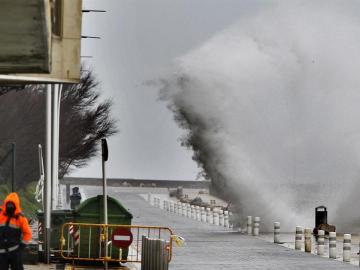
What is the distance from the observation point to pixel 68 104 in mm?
76250

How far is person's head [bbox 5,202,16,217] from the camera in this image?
18922mm

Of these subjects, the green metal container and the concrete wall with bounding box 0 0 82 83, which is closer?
the concrete wall with bounding box 0 0 82 83

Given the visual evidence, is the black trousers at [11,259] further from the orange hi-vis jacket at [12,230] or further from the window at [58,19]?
the window at [58,19]

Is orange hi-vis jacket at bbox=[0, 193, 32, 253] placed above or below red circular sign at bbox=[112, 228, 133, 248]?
above

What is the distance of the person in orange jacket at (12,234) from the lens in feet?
62.7

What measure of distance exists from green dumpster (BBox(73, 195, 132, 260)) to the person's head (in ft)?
29.3

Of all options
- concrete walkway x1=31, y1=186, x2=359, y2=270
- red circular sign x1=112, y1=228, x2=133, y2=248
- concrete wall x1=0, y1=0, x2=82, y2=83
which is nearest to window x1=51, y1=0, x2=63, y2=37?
concrete wall x1=0, y1=0, x2=82, y2=83

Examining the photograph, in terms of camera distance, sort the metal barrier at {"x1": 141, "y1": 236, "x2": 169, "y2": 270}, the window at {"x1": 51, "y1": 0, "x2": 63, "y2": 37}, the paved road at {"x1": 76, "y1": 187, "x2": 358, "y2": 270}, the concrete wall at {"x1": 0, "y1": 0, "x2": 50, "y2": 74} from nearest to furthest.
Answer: the concrete wall at {"x1": 0, "y1": 0, "x2": 50, "y2": 74}
the window at {"x1": 51, "y1": 0, "x2": 63, "y2": 37}
the metal barrier at {"x1": 141, "y1": 236, "x2": 169, "y2": 270}
the paved road at {"x1": 76, "y1": 187, "x2": 358, "y2": 270}

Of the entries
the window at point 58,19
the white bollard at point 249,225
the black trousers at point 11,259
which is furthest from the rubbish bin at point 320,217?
the black trousers at point 11,259

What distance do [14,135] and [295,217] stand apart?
17.6 metres

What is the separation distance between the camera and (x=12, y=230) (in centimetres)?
1914

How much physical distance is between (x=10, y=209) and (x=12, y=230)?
0.35 metres

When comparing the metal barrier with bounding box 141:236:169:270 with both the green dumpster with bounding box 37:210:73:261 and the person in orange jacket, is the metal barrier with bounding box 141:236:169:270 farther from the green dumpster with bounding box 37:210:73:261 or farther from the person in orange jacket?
the person in orange jacket

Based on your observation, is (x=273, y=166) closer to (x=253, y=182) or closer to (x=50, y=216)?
(x=253, y=182)
